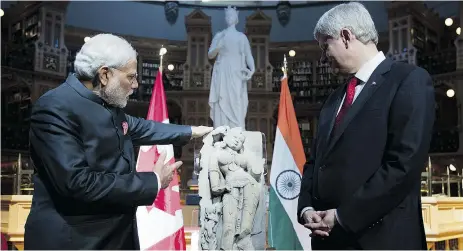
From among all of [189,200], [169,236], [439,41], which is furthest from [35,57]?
[439,41]

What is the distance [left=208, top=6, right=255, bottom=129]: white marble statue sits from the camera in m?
6.29

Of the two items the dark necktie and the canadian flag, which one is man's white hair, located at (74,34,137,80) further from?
the canadian flag

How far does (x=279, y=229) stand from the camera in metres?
4.25

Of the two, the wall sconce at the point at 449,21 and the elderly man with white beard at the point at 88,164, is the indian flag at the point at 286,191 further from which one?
the wall sconce at the point at 449,21

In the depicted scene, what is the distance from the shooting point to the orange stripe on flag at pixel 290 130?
15.1 feet

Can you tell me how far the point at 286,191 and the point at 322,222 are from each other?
3.18 m

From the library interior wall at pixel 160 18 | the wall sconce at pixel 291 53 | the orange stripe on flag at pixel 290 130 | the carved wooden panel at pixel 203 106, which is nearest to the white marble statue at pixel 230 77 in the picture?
the orange stripe on flag at pixel 290 130

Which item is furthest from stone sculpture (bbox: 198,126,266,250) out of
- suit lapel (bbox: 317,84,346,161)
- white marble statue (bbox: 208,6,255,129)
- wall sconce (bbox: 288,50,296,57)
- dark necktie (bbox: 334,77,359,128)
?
wall sconce (bbox: 288,50,296,57)

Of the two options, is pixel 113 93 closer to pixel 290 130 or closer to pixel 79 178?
pixel 79 178

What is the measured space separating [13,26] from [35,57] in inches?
53.8

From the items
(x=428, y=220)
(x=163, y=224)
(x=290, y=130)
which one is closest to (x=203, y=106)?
(x=290, y=130)

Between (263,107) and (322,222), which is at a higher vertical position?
(263,107)

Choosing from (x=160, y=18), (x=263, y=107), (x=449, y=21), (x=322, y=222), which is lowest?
(x=322, y=222)

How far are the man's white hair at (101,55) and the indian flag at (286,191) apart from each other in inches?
126
